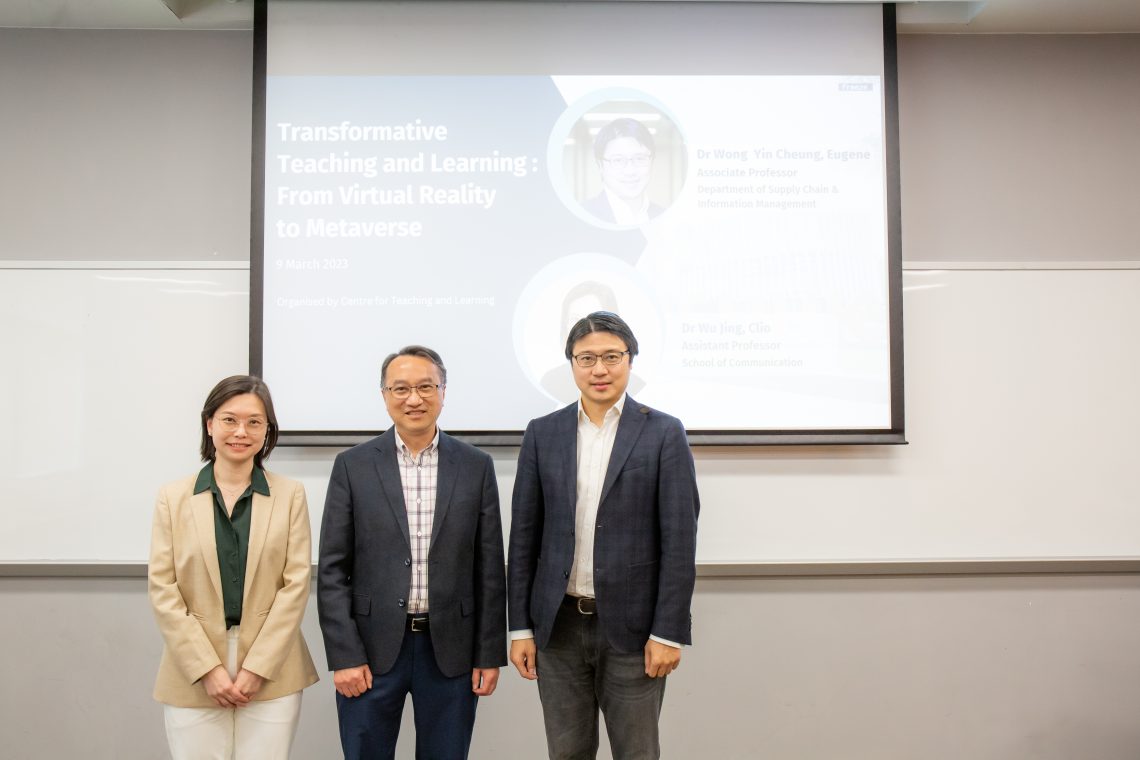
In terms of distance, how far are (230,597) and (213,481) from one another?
11.6 inches

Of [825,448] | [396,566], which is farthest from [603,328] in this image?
[825,448]

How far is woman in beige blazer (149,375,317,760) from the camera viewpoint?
66.9 inches

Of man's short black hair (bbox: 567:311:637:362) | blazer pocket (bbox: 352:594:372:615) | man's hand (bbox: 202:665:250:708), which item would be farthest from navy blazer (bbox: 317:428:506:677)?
man's short black hair (bbox: 567:311:637:362)

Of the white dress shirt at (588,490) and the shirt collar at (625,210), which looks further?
the shirt collar at (625,210)

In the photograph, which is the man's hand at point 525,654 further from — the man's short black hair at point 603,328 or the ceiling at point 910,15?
the ceiling at point 910,15

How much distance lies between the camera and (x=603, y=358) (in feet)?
5.74

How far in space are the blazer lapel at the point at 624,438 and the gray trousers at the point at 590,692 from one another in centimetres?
35

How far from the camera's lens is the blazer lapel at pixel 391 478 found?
5.91 feet

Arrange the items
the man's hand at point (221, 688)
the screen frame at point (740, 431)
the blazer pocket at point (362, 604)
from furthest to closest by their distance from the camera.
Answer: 1. the screen frame at point (740, 431)
2. the blazer pocket at point (362, 604)
3. the man's hand at point (221, 688)

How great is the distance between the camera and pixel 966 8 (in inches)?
103

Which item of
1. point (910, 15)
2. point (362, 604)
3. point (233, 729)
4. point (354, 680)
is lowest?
point (233, 729)

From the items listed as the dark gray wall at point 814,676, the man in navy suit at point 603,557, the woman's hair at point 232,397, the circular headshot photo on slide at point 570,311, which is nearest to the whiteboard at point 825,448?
the dark gray wall at point 814,676

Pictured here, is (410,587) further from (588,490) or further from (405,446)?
(588,490)

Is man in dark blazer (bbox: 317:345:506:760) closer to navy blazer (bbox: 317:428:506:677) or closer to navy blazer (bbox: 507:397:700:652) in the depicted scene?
navy blazer (bbox: 317:428:506:677)
